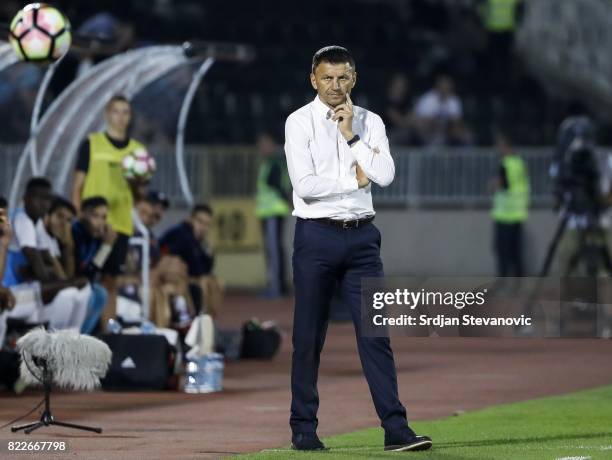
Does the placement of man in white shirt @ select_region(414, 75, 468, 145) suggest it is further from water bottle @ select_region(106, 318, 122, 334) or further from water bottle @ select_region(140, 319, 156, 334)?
water bottle @ select_region(106, 318, 122, 334)

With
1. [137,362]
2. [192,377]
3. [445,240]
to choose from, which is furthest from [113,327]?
[445,240]

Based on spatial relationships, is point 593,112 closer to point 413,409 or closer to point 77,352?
point 413,409

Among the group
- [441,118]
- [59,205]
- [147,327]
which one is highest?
[441,118]

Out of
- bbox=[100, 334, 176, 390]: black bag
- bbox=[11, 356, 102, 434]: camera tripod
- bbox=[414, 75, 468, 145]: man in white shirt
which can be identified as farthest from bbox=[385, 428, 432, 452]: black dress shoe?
bbox=[414, 75, 468, 145]: man in white shirt

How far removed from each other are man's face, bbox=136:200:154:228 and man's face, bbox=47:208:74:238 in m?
1.95

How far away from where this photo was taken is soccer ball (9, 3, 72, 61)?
1434 centimetres

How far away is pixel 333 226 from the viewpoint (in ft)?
33.1

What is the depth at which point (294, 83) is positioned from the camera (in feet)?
106

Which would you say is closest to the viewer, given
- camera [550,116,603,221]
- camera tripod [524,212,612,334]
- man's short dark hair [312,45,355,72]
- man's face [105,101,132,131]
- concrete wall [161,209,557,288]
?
man's short dark hair [312,45,355,72]

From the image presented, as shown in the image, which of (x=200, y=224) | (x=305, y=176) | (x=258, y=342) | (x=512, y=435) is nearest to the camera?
(x=305, y=176)

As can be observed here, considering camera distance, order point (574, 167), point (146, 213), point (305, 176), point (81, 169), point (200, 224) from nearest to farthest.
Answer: point (305, 176) < point (81, 169) < point (146, 213) < point (200, 224) < point (574, 167)

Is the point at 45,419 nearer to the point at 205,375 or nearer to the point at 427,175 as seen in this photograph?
the point at 205,375

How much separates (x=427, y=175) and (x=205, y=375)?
1474 cm

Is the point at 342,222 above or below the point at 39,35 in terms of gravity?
below
